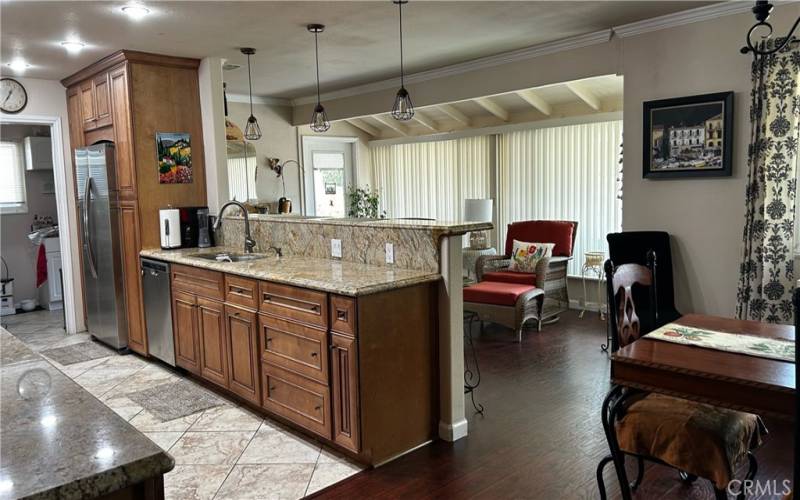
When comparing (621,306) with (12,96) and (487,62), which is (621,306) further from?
(12,96)

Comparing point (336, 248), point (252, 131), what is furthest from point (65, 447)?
point (252, 131)

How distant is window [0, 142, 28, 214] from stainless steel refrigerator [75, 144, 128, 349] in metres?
2.40

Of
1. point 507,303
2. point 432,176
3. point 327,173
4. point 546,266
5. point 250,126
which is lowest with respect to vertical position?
point 507,303

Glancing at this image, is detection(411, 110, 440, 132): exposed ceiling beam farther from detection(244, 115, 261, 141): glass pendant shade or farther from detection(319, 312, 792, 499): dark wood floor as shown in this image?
detection(319, 312, 792, 499): dark wood floor

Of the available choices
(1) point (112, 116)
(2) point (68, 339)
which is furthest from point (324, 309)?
(2) point (68, 339)

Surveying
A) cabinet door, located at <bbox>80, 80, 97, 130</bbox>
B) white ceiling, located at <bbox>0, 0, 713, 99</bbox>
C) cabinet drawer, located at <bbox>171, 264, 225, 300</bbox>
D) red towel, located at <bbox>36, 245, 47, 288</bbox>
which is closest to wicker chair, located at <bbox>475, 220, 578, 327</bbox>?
white ceiling, located at <bbox>0, 0, 713, 99</bbox>

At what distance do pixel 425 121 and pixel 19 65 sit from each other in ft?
14.6

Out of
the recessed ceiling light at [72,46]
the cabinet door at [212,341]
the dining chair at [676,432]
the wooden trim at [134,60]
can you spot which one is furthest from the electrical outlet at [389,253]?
the recessed ceiling light at [72,46]

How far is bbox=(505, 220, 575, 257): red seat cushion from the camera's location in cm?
577

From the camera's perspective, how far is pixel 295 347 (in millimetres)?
3125

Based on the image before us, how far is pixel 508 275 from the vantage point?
18.5 feet

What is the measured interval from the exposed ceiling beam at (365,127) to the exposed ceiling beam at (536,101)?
2.83 m

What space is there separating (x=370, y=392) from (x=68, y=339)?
13.5 feet

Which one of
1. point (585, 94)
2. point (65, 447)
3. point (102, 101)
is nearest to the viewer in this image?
point (65, 447)
